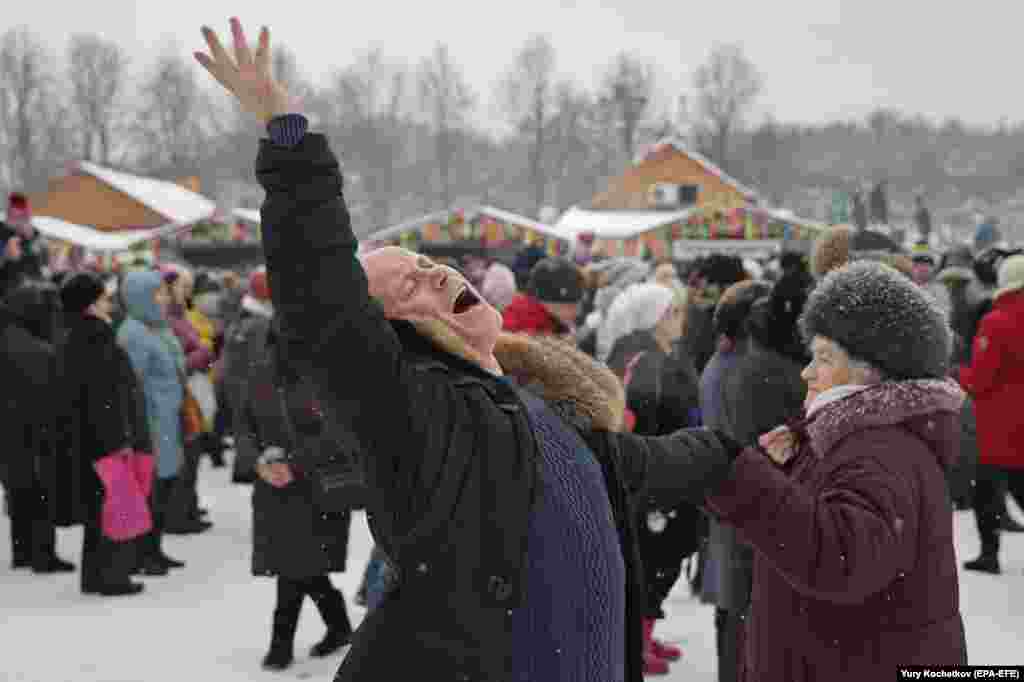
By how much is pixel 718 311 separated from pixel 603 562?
2.52m

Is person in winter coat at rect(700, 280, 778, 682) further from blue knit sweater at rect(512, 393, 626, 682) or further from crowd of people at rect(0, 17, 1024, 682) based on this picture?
blue knit sweater at rect(512, 393, 626, 682)

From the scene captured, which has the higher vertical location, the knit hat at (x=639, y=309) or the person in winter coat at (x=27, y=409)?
the knit hat at (x=639, y=309)

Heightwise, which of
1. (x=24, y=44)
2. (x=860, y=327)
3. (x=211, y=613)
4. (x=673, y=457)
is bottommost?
(x=211, y=613)

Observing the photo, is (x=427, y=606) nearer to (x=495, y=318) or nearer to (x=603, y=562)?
(x=603, y=562)

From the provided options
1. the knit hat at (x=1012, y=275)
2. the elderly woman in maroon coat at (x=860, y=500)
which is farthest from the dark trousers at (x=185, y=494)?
the elderly woman in maroon coat at (x=860, y=500)

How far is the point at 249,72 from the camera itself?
5.06 feet

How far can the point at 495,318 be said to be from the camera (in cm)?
185

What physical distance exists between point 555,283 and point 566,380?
300 cm

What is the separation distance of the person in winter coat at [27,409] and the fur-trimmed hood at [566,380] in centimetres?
519

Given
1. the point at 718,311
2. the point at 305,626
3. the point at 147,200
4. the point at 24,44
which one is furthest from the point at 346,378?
the point at 24,44

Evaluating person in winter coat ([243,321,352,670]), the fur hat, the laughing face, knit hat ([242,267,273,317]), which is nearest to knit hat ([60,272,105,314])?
knit hat ([242,267,273,317])

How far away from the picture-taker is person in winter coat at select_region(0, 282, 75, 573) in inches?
260

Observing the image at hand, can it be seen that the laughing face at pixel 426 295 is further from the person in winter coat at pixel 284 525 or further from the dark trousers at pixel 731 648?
the person in winter coat at pixel 284 525

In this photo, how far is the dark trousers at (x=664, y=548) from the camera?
473cm
